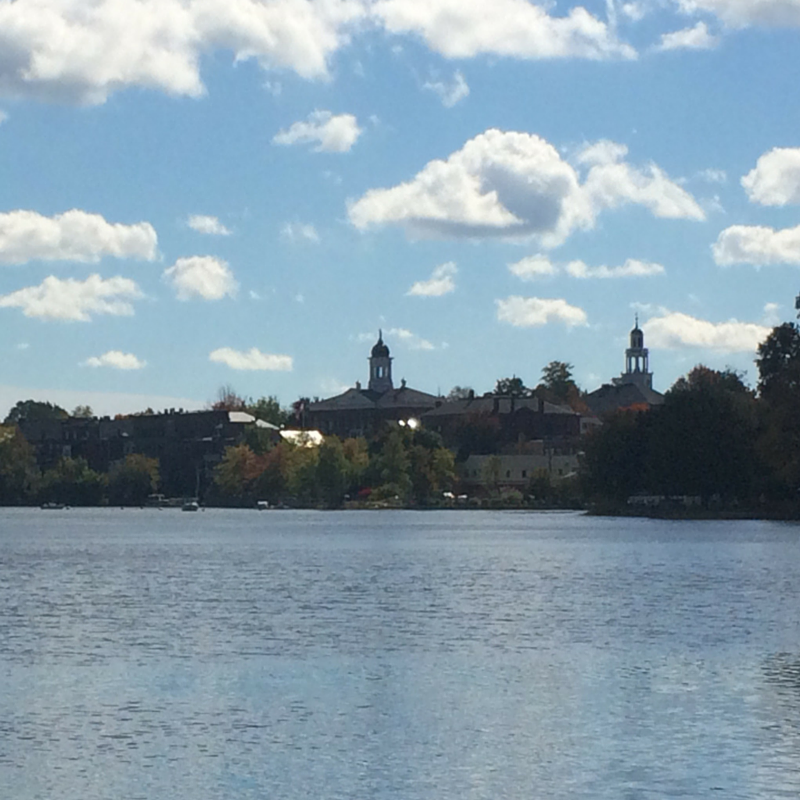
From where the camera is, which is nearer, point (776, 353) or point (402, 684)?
point (402, 684)

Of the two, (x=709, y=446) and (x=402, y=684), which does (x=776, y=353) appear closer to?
(x=709, y=446)

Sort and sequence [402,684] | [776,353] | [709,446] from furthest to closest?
[709,446] < [776,353] < [402,684]

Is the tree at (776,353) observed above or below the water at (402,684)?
above

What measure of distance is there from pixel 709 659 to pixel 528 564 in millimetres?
43297

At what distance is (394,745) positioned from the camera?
1072 inches

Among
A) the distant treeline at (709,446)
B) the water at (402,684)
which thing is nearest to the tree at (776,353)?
the distant treeline at (709,446)

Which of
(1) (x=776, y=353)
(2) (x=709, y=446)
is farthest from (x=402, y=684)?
(2) (x=709, y=446)

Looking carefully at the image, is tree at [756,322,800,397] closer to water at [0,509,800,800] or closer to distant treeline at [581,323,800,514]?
distant treeline at [581,323,800,514]

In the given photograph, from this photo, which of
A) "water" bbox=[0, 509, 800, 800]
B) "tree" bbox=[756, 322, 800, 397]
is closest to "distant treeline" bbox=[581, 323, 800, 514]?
"tree" bbox=[756, 322, 800, 397]

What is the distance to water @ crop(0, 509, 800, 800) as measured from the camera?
24.6m

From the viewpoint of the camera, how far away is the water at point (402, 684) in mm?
24641

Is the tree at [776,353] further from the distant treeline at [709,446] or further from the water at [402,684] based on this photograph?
the water at [402,684]

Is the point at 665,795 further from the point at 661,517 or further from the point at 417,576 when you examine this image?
the point at 661,517

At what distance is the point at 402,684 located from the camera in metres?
34.4
